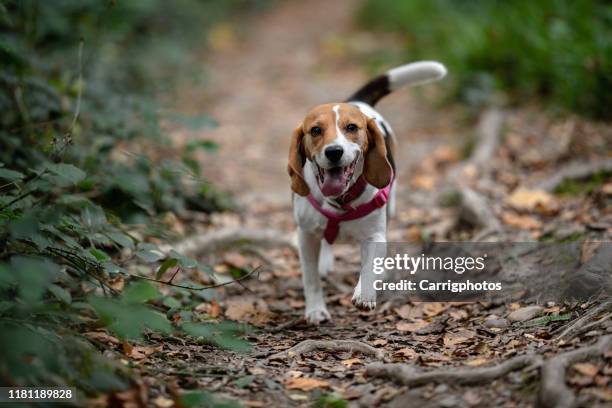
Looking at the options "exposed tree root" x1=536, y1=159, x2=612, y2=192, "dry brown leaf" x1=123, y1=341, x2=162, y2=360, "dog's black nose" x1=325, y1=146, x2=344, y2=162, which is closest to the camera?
"dry brown leaf" x1=123, y1=341, x2=162, y2=360

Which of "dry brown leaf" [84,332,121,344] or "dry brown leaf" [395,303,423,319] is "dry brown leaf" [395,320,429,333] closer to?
"dry brown leaf" [395,303,423,319]

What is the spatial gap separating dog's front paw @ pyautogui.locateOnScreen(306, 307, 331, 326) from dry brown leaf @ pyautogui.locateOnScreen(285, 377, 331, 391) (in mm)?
943

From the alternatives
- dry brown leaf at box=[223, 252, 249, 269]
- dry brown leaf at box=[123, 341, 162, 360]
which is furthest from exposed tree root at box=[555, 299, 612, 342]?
dry brown leaf at box=[223, 252, 249, 269]

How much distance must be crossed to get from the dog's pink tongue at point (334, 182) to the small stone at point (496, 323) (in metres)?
1.09

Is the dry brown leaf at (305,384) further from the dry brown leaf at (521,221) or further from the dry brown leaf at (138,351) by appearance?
the dry brown leaf at (521,221)

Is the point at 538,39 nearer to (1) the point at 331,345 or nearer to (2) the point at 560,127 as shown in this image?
(2) the point at 560,127

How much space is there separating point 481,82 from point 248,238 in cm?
431

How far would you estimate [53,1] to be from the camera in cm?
689

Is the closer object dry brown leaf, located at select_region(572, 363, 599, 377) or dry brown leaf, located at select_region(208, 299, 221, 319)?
dry brown leaf, located at select_region(572, 363, 599, 377)

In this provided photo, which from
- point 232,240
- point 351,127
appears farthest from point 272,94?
point 351,127

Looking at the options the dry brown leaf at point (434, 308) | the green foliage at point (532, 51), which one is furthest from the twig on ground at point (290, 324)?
the green foliage at point (532, 51)

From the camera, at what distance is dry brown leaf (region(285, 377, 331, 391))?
2895 mm

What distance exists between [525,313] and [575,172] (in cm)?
246

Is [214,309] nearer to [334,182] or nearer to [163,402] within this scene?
[334,182]
